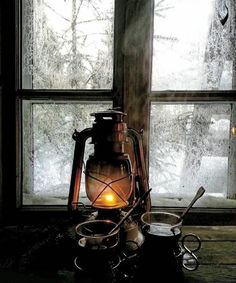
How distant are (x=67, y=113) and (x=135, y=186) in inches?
18.3

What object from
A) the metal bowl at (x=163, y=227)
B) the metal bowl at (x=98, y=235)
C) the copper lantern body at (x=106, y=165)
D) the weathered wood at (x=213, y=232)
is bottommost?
the weathered wood at (x=213, y=232)

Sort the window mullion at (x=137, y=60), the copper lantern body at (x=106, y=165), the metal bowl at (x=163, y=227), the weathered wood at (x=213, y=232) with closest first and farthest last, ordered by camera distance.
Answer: the metal bowl at (x=163, y=227), the copper lantern body at (x=106, y=165), the weathered wood at (x=213, y=232), the window mullion at (x=137, y=60)

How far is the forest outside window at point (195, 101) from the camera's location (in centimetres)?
121

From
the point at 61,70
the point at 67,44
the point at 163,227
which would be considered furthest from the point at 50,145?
the point at 163,227

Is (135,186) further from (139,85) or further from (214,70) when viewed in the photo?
(214,70)

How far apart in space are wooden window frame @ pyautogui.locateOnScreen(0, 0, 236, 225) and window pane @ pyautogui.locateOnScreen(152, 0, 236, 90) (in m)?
0.05

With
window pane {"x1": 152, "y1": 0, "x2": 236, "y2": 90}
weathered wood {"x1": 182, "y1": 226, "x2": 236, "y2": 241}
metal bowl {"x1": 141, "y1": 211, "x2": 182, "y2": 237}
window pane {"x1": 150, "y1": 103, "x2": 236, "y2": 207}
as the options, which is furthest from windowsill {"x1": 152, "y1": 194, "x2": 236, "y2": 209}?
window pane {"x1": 152, "y1": 0, "x2": 236, "y2": 90}

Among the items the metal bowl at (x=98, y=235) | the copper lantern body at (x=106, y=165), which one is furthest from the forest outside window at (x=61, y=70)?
the metal bowl at (x=98, y=235)

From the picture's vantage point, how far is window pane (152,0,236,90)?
1.20 metres

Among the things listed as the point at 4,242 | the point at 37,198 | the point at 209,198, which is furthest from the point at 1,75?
the point at 209,198

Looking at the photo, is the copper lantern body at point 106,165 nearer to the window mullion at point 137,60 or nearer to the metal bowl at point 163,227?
the metal bowl at point 163,227

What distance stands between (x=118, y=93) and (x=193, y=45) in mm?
370

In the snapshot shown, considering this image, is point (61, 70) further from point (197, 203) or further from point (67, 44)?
point (197, 203)

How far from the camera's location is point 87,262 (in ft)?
2.50
